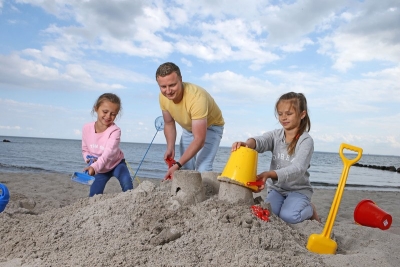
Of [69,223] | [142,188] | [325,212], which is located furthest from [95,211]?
[325,212]

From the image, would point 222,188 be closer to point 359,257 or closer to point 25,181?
point 359,257

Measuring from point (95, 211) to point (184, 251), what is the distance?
941 mm

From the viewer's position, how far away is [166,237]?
89.8 inches

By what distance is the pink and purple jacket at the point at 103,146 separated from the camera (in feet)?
12.8

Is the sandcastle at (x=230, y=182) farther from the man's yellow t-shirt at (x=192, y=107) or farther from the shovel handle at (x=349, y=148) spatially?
the man's yellow t-shirt at (x=192, y=107)

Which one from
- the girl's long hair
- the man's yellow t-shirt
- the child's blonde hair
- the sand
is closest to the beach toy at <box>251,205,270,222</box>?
the sand

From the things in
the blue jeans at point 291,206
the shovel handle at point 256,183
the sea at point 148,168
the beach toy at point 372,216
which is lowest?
the sea at point 148,168

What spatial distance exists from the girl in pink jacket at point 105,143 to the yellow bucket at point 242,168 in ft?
5.07

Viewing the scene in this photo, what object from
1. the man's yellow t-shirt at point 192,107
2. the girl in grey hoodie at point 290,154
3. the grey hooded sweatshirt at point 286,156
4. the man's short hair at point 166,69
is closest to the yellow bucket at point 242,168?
the girl in grey hoodie at point 290,154

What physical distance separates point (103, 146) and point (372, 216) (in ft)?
9.43

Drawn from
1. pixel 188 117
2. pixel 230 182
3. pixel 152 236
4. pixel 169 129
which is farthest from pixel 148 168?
pixel 152 236

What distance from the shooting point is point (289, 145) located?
3453mm

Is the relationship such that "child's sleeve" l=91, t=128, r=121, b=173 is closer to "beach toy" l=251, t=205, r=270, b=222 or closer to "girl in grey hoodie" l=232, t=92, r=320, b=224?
"girl in grey hoodie" l=232, t=92, r=320, b=224

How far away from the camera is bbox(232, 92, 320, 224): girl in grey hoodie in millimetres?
3205
